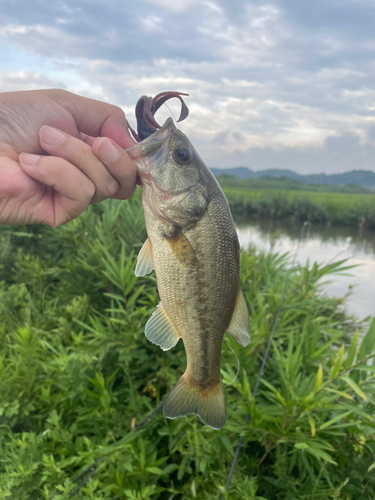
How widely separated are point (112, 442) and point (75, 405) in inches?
19.2

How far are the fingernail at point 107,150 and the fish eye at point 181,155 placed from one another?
11.6 inches

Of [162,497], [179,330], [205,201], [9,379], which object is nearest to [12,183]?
[205,201]

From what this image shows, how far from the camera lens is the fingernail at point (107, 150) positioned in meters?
1.65

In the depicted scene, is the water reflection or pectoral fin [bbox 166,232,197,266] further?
the water reflection

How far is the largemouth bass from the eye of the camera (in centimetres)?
155

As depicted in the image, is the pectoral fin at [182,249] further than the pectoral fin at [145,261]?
No

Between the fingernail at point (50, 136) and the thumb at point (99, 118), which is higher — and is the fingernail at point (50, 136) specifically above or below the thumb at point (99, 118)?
below

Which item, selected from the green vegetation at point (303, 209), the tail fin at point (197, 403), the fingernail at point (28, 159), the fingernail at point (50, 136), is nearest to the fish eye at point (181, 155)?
the fingernail at point (50, 136)

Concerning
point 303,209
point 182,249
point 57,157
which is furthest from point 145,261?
point 303,209

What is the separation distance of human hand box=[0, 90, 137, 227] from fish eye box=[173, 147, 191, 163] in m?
0.24

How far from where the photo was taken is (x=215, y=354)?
1653 millimetres

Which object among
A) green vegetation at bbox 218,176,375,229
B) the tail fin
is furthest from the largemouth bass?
green vegetation at bbox 218,176,375,229

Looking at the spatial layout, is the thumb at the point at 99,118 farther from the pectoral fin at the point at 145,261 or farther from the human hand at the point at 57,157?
the pectoral fin at the point at 145,261

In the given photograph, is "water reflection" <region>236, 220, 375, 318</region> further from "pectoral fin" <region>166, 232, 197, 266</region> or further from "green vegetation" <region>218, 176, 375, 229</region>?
"pectoral fin" <region>166, 232, 197, 266</region>
